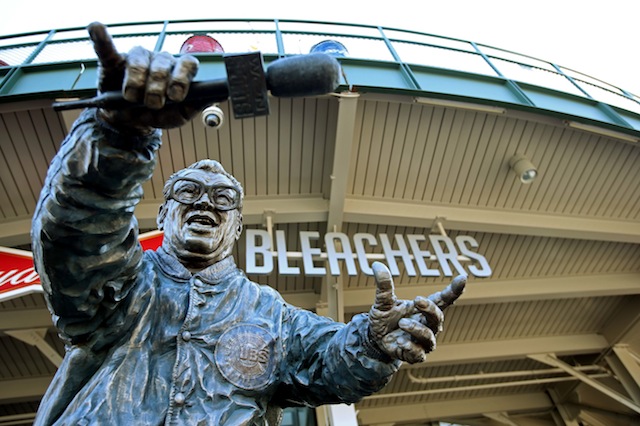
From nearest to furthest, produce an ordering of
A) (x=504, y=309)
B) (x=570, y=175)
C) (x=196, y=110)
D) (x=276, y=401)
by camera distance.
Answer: (x=196, y=110)
(x=276, y=401)
(x=570, y=175)
(x=504, y=309)

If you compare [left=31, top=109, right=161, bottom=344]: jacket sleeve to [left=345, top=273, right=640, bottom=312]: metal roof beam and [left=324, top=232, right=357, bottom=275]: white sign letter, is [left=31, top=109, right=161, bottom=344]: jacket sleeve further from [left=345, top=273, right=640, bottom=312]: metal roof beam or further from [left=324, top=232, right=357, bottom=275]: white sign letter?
[left=345, top=273, right=640, bottom=312]: metal roof beam

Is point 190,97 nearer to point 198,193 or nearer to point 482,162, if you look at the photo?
point 198,193

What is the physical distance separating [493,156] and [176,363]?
5.05 meters

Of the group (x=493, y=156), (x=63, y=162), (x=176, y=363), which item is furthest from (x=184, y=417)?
(x=493, y=156)

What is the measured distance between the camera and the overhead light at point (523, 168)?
5.27 meters

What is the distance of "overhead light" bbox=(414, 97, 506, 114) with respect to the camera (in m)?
4.82

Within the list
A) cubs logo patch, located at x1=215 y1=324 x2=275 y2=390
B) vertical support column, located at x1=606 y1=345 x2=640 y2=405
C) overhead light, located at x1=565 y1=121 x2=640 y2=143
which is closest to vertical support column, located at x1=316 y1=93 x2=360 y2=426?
overhead light, located at x1=565 y1=121 x2=640 y2=143

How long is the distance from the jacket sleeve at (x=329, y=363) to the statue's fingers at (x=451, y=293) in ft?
0.64

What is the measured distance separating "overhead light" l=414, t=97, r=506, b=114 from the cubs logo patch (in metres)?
3.97

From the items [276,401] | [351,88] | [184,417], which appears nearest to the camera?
[184,417]

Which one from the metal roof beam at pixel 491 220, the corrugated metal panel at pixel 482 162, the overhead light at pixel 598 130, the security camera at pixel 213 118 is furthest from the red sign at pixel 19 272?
the overhead light at pixel 598 130

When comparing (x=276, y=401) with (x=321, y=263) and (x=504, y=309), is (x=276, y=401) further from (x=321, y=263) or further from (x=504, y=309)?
(x=504, y=309)

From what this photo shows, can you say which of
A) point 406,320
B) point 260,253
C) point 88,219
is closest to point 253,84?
point 88,219

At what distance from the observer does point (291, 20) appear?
5.77m
